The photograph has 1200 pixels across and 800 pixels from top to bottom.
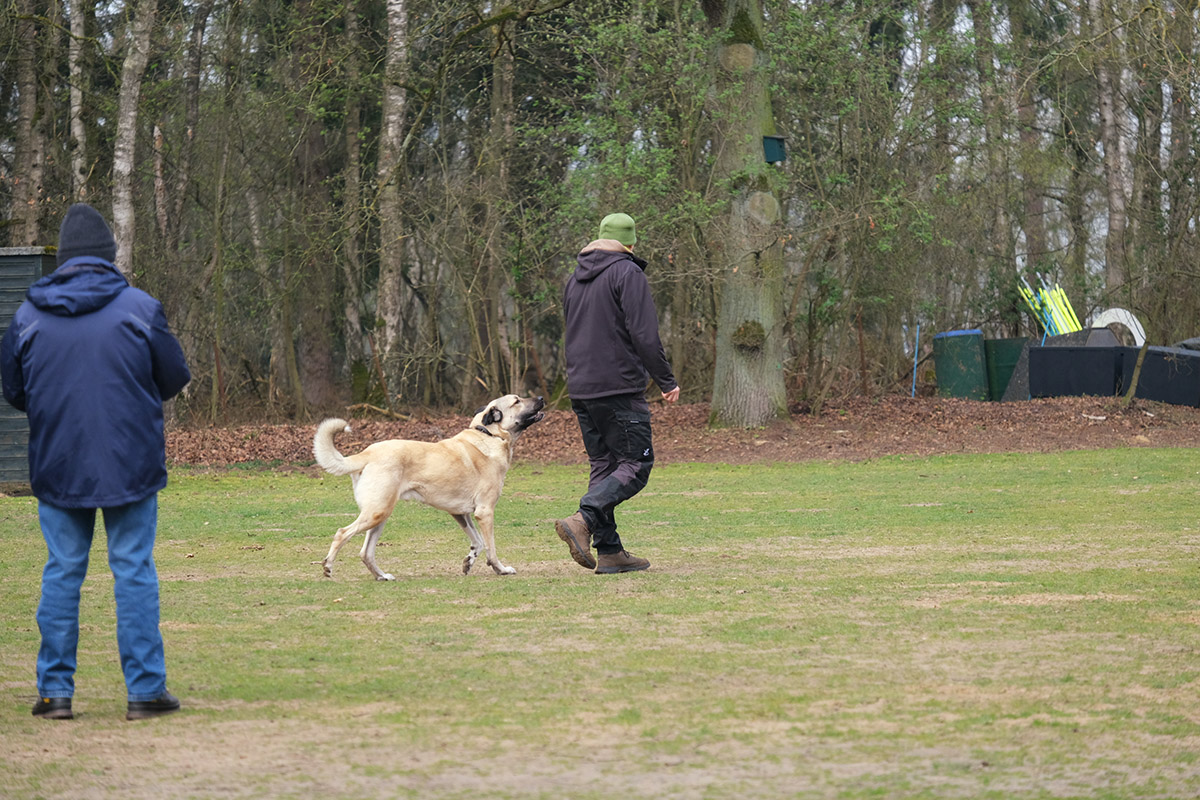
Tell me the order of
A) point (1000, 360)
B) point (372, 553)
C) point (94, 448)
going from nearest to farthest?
point (94, 448)
point (372, 553)
point (1000, 360)

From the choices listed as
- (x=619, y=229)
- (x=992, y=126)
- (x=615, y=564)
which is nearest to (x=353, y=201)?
(x=992, y=126)

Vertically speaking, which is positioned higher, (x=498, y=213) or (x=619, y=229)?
(x=498, y=213)

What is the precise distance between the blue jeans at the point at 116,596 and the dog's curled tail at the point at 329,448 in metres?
3.12

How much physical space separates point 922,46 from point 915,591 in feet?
52.3

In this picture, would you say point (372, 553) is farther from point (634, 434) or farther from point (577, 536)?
point (634, 434)

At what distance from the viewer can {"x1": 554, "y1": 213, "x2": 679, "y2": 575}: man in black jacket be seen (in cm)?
888

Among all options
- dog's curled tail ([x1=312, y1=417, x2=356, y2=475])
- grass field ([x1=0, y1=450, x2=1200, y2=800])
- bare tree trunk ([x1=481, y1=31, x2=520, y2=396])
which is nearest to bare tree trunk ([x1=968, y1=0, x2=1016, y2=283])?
bare tree trunk ([x1=481, y1=31, x2=520, y2=396])

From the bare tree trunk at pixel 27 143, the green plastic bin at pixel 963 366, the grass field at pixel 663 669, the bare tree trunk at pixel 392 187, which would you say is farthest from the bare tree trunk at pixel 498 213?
the grass field at pixel 663 669

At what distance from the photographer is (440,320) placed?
3325 cm

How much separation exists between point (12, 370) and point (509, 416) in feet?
14.6

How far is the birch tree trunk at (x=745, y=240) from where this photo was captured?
21.2 meters

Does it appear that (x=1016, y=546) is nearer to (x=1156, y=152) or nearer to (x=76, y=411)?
(x=76, y=411)

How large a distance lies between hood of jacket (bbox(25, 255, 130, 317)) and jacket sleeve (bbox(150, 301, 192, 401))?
20 centimetres

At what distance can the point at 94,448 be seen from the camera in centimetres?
522
